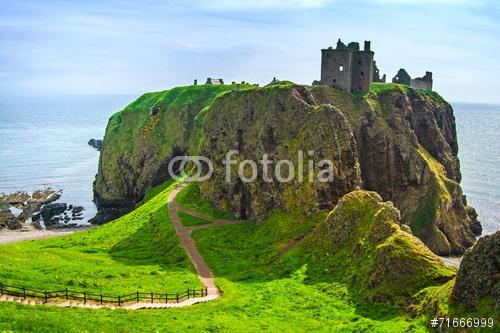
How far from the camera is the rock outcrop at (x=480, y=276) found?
35188 mm

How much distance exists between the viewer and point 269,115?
266 ft

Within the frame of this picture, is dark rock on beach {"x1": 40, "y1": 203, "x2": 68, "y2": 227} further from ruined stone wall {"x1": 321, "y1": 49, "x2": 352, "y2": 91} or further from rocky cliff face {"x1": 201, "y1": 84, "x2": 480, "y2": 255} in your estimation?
ruined stone wall {"x1": 321, "y1": 49, "x2": 352, "y2": 91}

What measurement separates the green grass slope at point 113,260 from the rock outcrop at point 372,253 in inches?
619

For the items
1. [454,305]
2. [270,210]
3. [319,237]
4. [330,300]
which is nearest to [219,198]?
[270,210]

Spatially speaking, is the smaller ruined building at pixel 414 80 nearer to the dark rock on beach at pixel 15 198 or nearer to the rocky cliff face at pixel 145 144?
the rocky cliff face at pixel 145 144

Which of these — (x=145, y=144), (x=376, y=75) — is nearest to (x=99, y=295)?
(x=145, y=144)

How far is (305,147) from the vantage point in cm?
7294

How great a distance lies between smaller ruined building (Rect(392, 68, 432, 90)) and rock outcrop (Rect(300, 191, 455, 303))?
81295 mm

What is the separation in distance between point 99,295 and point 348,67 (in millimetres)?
78049

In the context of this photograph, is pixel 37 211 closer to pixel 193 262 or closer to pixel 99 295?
pixel 193 262

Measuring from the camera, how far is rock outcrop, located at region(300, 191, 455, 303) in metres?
43.2

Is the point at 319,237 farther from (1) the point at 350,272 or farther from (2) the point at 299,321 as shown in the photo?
(2) the point at 299,321

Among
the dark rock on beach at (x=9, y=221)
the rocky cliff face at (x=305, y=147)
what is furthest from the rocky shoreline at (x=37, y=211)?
the rocky cliff face at (x=305, y=147)

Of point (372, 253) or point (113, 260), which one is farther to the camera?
point (113, 260)
